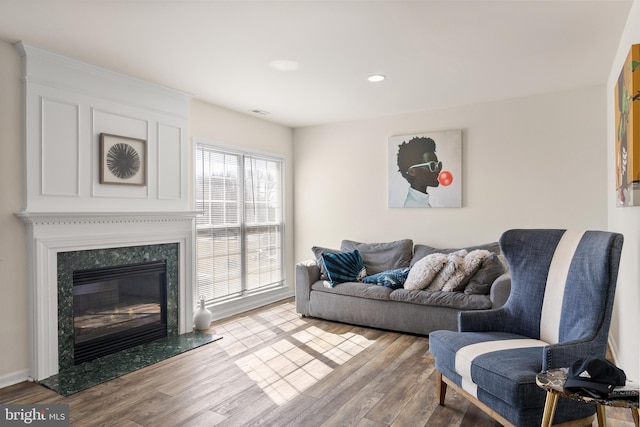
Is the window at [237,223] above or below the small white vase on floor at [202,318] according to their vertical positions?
above

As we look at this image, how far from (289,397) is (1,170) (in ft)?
8.34

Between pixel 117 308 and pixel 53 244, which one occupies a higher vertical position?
pixel 53 244

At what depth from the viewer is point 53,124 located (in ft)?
10.2

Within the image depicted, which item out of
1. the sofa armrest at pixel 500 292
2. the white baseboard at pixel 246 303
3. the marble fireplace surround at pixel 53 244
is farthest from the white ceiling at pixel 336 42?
the white baseboard at pixel 246 303

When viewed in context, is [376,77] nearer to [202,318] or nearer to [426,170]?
[426,170]

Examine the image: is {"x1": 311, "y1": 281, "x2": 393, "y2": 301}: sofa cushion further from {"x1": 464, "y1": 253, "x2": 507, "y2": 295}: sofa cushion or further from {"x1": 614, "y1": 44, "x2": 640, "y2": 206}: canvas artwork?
{"x1": 614, "y1": 44, "x2": 640, "y2": 206}: canvas artwork

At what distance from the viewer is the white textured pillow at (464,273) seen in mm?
3924

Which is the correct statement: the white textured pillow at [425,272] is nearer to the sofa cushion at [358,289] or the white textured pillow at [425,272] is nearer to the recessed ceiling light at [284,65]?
the sofa cushion at [358,289]

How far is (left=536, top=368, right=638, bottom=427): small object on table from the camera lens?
1538mm

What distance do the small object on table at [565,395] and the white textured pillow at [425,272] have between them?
2226mm

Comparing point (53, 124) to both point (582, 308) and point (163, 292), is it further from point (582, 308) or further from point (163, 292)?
point (582, 308)

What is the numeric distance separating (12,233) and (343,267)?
10.1ft

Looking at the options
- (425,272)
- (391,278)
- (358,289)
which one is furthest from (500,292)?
(358,289)

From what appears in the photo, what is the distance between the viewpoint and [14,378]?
2.93m
